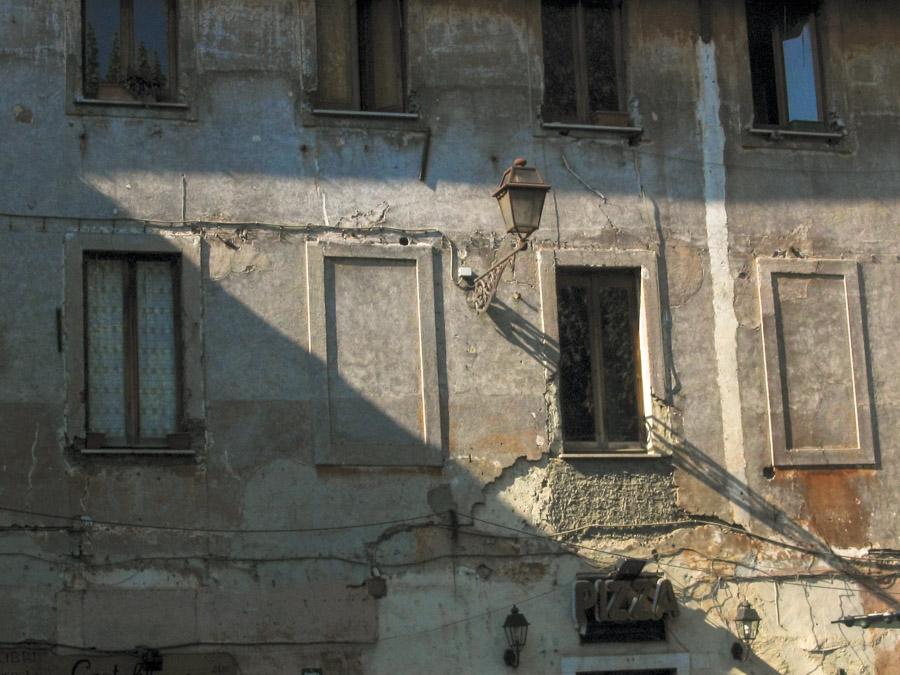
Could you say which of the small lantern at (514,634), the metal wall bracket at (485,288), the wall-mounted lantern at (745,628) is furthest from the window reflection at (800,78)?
the small lantern at (514,634)

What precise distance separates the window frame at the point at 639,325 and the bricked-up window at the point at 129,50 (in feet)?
12.4

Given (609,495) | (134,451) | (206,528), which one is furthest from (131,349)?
(609,495)

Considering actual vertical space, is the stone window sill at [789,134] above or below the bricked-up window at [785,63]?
below

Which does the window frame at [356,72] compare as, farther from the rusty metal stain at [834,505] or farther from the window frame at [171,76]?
the rusty metal stain at [834,505]

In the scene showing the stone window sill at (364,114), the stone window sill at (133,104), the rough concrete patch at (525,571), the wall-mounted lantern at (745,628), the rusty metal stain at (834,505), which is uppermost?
the stone window sill at (133,104)

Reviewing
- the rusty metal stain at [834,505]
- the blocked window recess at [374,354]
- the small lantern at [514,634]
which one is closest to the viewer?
the small lantern at [514,634]

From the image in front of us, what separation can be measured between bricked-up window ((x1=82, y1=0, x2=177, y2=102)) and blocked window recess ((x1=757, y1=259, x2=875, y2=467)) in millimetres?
5778

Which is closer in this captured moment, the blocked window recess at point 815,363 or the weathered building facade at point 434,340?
the weathered building facade at point 434,340

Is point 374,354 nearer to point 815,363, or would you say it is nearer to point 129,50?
point 129,50

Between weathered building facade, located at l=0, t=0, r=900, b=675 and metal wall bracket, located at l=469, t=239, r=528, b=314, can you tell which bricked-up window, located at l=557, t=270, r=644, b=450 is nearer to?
weathered building facade, located at l=0, t=0, r=900, b=675

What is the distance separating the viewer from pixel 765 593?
16172 millimetres

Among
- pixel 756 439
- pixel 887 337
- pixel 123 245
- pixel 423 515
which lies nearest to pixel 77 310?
pixel 123 245

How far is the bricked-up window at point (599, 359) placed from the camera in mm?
16281

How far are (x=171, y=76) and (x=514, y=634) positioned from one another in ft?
18.8
